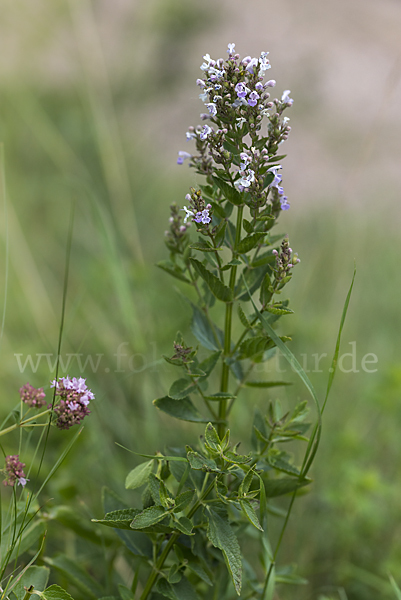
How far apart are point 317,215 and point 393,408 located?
1196 millimetres

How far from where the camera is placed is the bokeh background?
3.95ft

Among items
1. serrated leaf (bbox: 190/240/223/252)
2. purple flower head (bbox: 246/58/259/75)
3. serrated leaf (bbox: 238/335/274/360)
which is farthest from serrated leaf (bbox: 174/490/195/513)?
purple flower head (bbox: 246/58/259/75)

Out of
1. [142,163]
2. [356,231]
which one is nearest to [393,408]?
[356,231]

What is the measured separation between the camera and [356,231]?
7.68 feet

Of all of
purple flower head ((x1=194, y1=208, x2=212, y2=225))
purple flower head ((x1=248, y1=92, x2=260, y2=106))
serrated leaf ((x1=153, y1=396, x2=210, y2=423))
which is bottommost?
serrated leaf ((x1=153, y1=396, x2=210, y2=423))

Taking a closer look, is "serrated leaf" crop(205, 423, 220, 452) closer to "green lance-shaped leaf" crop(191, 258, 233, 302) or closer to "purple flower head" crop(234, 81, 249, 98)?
"green lance-shaped leaf" crop(191, 258, 233, 302)

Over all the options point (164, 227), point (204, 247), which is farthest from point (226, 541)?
point (164, 227)

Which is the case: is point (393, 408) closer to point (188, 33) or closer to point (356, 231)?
point (356, 231)

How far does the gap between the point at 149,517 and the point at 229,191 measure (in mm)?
445

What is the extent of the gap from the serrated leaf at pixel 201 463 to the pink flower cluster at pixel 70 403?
0.50ft

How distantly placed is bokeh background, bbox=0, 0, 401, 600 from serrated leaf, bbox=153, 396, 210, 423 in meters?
0.10

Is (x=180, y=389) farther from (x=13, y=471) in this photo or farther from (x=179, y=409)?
(x=13, y=471)

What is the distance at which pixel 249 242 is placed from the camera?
702 mm

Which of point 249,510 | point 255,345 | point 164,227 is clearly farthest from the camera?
point 164,227
